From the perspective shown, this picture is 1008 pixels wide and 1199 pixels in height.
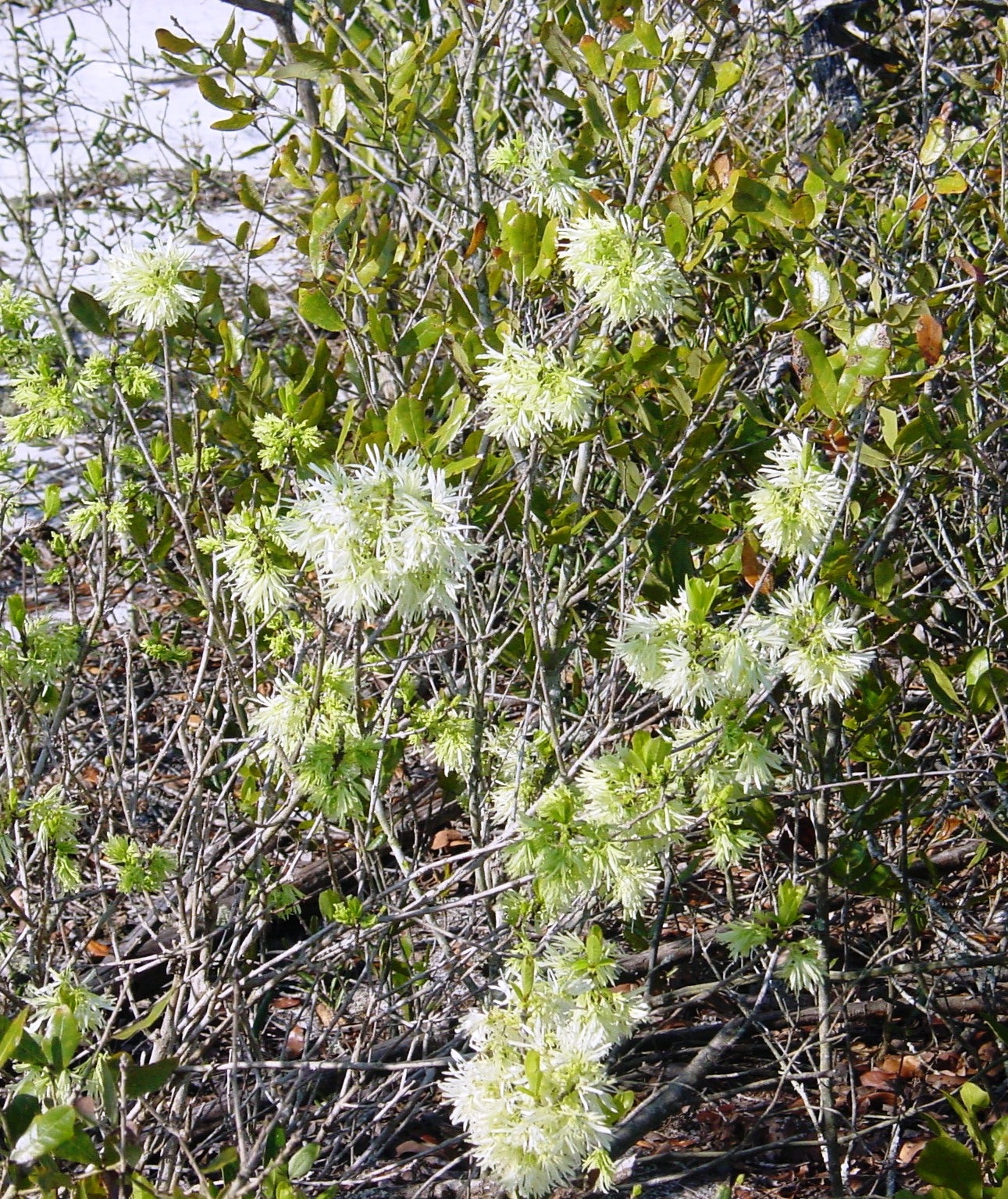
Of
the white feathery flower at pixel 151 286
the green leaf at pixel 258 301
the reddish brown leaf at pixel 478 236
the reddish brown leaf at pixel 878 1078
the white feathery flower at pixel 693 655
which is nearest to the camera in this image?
the white feathery flower at pixel 693 655

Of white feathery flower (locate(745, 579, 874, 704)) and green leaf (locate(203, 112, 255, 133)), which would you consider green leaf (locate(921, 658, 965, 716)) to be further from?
green leaf (locate(203, 112, 255, 133))

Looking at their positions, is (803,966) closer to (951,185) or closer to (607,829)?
(607,829)

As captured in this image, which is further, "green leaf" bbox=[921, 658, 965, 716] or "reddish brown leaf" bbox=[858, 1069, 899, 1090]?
"reddish brown leaf" bbox=[858, 1069, 899, 1090]

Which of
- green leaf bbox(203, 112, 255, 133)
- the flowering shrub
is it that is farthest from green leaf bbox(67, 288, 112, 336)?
green leaf bbox(203, 112, 255, 133)

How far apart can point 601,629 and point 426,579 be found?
123 cm

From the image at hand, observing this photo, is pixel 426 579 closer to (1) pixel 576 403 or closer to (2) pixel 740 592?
(1) pixel 576 403

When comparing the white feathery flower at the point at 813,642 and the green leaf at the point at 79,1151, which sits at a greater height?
the white feathery flower at the point at 813,642

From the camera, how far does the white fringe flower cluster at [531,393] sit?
184cm

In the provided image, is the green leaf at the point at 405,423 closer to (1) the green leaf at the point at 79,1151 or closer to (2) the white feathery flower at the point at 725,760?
(2) the white feathery flower at the point at 725,760

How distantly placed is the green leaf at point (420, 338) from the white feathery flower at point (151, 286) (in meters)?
0.41

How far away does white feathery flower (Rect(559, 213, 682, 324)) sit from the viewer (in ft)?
6.29

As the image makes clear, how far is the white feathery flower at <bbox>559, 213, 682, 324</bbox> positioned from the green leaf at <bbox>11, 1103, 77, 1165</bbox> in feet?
4.54

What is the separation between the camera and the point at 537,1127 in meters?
1.60

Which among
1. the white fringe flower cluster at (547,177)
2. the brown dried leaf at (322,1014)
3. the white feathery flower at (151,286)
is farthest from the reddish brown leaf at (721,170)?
the brown dried leaf at (322,1014)
